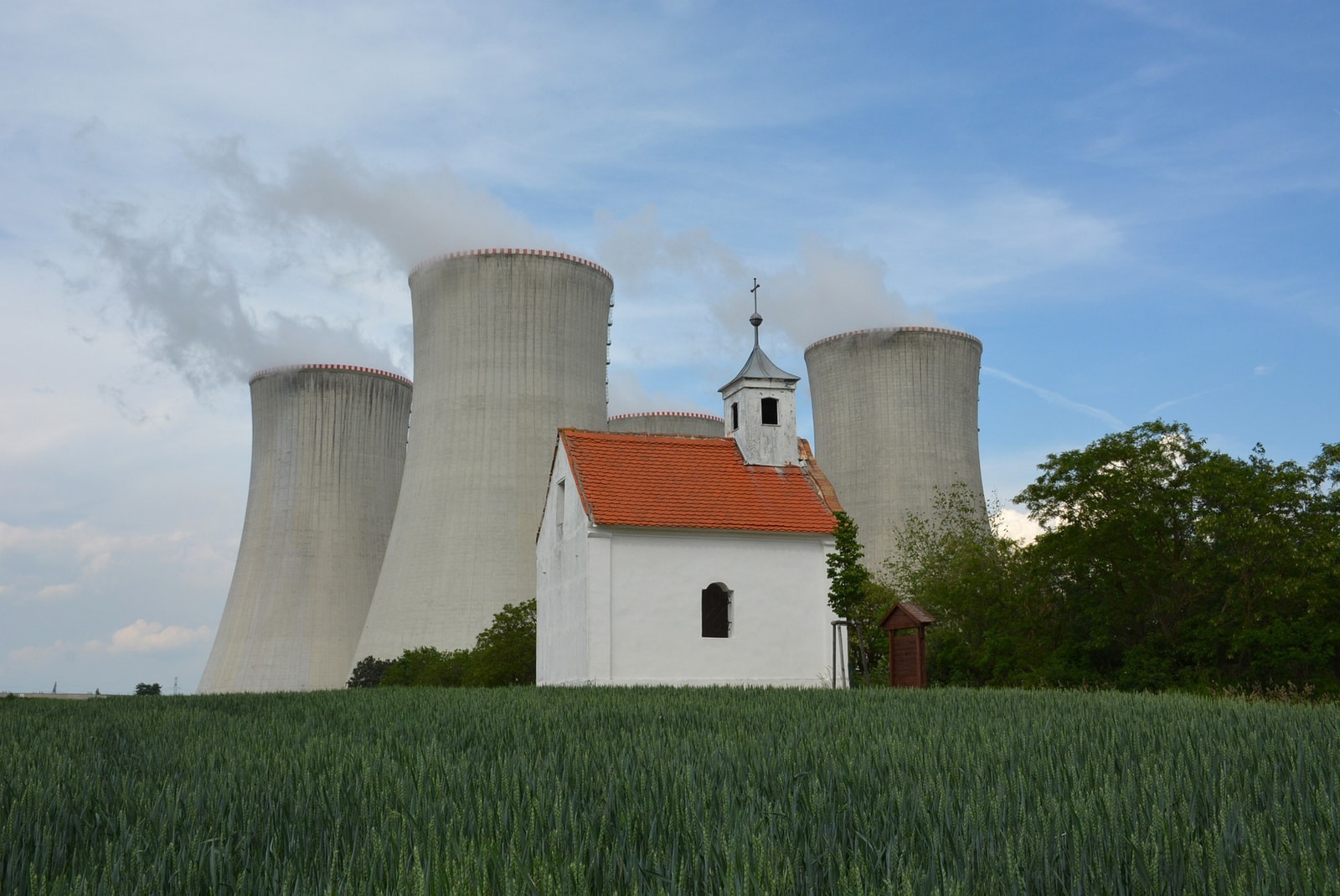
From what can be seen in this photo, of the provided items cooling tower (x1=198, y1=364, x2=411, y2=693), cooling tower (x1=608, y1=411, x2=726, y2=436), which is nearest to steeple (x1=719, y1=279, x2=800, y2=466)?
cooling tower (x1=198, y1=364, x2=411, y2=693)

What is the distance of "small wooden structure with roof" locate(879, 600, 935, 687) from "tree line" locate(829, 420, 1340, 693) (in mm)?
2486

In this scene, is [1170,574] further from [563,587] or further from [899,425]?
[899,425]

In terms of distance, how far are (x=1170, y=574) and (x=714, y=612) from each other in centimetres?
1062

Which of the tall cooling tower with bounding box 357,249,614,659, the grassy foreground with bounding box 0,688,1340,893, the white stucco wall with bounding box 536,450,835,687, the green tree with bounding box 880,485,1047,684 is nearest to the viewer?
the grassy foreground with bounding box 0,688,1340,893

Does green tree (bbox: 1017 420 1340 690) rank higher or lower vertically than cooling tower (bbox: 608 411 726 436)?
lower

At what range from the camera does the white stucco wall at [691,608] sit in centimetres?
2175

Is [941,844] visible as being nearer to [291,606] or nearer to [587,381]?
[587,381]

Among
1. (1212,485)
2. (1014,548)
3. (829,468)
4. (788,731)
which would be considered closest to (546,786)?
(788,731)

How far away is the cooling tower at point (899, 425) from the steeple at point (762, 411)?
1635 centimetres

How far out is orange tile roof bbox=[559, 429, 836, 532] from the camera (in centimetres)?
2238

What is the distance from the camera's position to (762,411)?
2555 centimetres

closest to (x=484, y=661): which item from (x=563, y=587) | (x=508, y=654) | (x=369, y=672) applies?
(x=508, y=654)

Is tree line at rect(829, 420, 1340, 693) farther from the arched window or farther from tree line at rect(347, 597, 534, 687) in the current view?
tree line at rect(347, 597, 534, 687)

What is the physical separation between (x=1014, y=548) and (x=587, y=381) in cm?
1538
